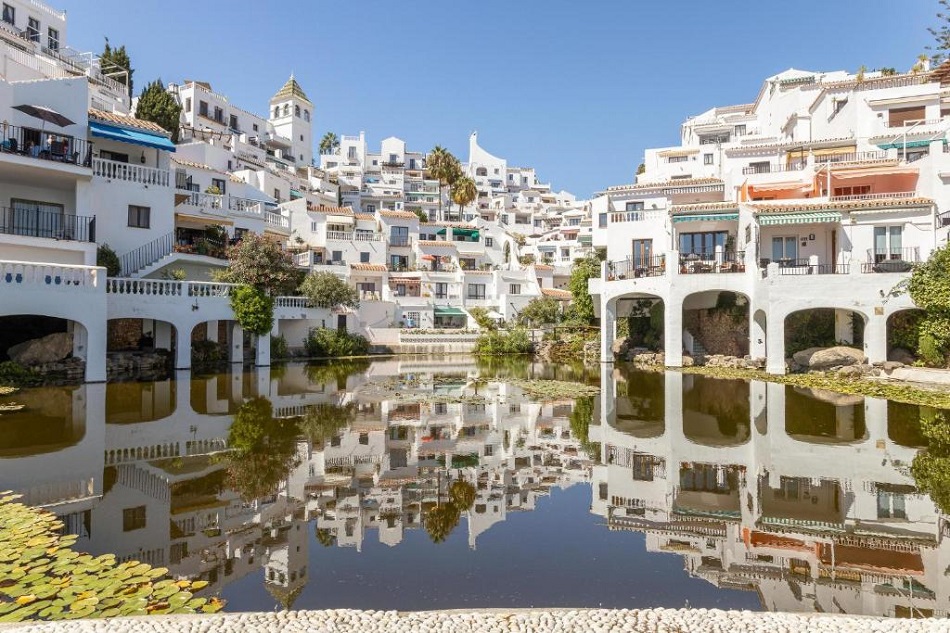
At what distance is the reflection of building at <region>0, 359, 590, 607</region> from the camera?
7.70 metres

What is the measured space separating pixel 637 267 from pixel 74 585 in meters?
30.7

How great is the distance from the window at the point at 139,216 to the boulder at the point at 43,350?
7239mm

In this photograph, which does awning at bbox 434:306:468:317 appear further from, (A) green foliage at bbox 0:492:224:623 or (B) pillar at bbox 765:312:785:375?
(A) green foliage at bbox 0:492:224:623

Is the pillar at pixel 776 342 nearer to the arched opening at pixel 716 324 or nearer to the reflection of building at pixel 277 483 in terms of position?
the arched opening at pixel 716 324

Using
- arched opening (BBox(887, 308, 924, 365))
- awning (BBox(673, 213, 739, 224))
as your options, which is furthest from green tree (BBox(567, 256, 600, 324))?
arched opening (BBox(887, 308, 924, 365))

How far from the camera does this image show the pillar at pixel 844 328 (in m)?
28.9

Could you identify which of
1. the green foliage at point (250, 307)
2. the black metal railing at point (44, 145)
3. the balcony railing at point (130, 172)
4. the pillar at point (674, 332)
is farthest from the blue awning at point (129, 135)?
the pillar at point (674, 332)

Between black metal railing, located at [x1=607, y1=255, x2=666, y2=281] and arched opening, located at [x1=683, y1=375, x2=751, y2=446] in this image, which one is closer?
arched opening, located at [x1=683, y1=375, x2=751, y2=446]

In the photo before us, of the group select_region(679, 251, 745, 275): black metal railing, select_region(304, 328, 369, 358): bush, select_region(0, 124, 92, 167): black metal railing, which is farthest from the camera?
select_region(304, 328, 369, 358): bush

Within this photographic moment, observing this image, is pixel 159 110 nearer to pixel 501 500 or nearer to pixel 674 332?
pixel 674 332

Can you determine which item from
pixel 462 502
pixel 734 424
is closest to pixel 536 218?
pixel 734 424

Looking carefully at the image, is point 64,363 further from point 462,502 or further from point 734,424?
point 734,424

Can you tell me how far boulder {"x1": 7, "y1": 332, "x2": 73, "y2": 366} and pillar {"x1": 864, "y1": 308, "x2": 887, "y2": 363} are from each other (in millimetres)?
33673

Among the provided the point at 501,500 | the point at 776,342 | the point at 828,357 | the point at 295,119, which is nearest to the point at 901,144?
the point at 828,357
